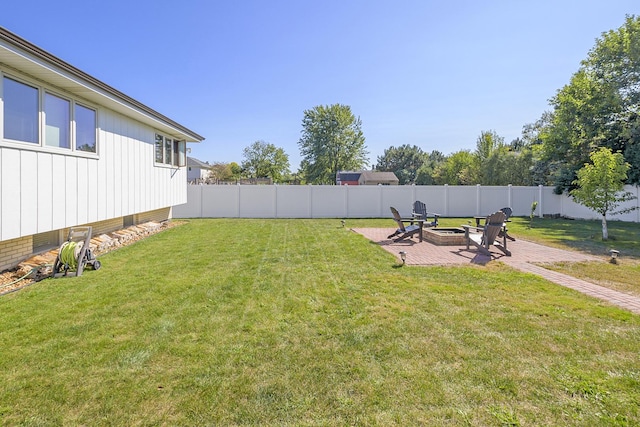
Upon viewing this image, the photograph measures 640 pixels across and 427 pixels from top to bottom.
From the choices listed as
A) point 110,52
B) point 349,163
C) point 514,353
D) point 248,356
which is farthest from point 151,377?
point 349,163

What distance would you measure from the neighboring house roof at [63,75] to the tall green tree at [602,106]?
2077 centimetres

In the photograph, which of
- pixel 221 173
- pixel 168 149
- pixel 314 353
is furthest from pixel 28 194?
pixel 221 173

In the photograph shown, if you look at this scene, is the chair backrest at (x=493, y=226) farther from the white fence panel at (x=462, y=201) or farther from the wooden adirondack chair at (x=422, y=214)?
the white fence panel at (x=462, y=201)

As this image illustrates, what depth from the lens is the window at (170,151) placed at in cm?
1095

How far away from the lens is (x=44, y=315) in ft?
11.8

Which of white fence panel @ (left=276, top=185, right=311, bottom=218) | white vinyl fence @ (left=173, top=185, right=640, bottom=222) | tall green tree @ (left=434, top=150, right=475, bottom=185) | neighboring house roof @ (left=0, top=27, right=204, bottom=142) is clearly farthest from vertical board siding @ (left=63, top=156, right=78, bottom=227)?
tall green tree @ (left=434, top=150, right=475, bottom=185)

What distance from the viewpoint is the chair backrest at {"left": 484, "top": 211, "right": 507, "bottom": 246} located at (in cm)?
686

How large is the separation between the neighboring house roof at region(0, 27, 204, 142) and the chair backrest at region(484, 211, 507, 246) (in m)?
8.87

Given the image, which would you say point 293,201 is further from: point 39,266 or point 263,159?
point 263,159

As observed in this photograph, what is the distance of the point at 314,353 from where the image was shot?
2789 millimetres

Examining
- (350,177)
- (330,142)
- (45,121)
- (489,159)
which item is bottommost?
(45,121)

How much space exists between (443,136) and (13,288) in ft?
129

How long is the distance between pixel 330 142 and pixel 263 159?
51.5 feet

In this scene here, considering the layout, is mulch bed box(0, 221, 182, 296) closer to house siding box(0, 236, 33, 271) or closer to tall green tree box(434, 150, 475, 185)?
house siding box(0, 236, 33, 271)
